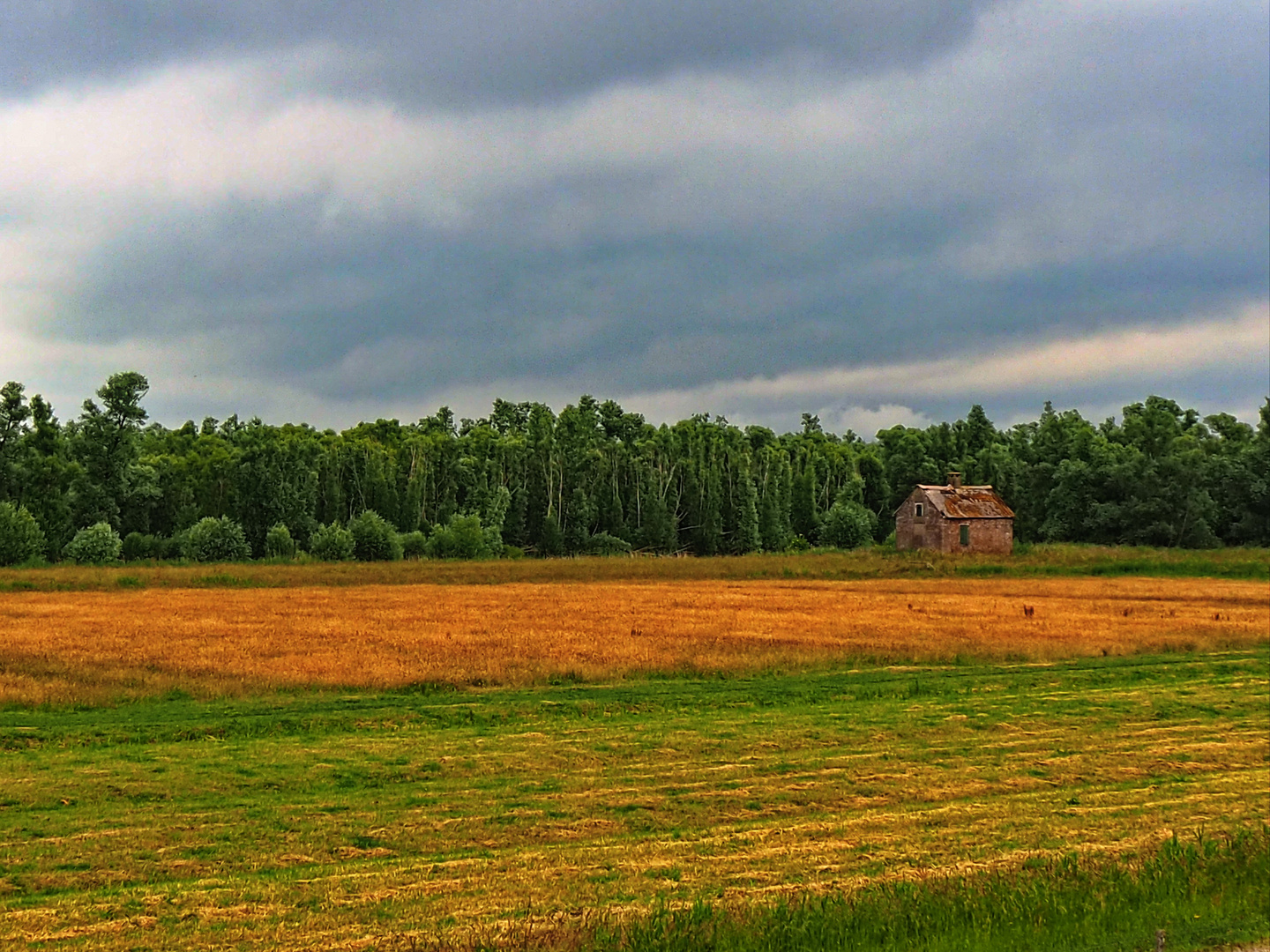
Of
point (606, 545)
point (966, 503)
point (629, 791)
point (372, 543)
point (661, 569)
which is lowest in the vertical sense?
point (661, 569)

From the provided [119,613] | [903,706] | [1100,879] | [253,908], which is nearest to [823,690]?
[903,706]

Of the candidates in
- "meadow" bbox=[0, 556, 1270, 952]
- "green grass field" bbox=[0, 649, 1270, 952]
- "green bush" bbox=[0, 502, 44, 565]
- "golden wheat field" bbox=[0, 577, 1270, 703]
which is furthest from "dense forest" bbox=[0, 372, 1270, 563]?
"green grass field" bbox=[0, 649, 1270, 952]

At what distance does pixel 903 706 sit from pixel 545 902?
47.2 ft

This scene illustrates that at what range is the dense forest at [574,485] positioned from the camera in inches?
4065

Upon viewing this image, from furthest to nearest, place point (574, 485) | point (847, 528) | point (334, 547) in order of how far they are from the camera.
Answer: point (574, 485) → point (847, 528) → point (334, 547)

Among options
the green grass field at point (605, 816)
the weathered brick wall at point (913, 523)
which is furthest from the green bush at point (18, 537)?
the green grass field at point (605, 816)

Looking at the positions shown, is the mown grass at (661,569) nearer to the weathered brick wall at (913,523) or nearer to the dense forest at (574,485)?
the weathered brick wall at (913,523)

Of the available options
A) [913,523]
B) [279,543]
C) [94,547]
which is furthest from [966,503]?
[94,547]

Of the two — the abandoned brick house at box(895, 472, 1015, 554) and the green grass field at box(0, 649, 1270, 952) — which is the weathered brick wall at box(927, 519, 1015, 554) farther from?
the green grass field at box(0, 649, 1270, 952)

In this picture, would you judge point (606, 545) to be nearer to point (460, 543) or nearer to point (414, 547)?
point (414, 547)

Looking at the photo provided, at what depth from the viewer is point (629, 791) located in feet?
50.9

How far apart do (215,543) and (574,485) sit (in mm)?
57090

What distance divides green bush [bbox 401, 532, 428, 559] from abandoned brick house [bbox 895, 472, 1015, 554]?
4412cm

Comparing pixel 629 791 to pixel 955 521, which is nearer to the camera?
pixel 629 791
